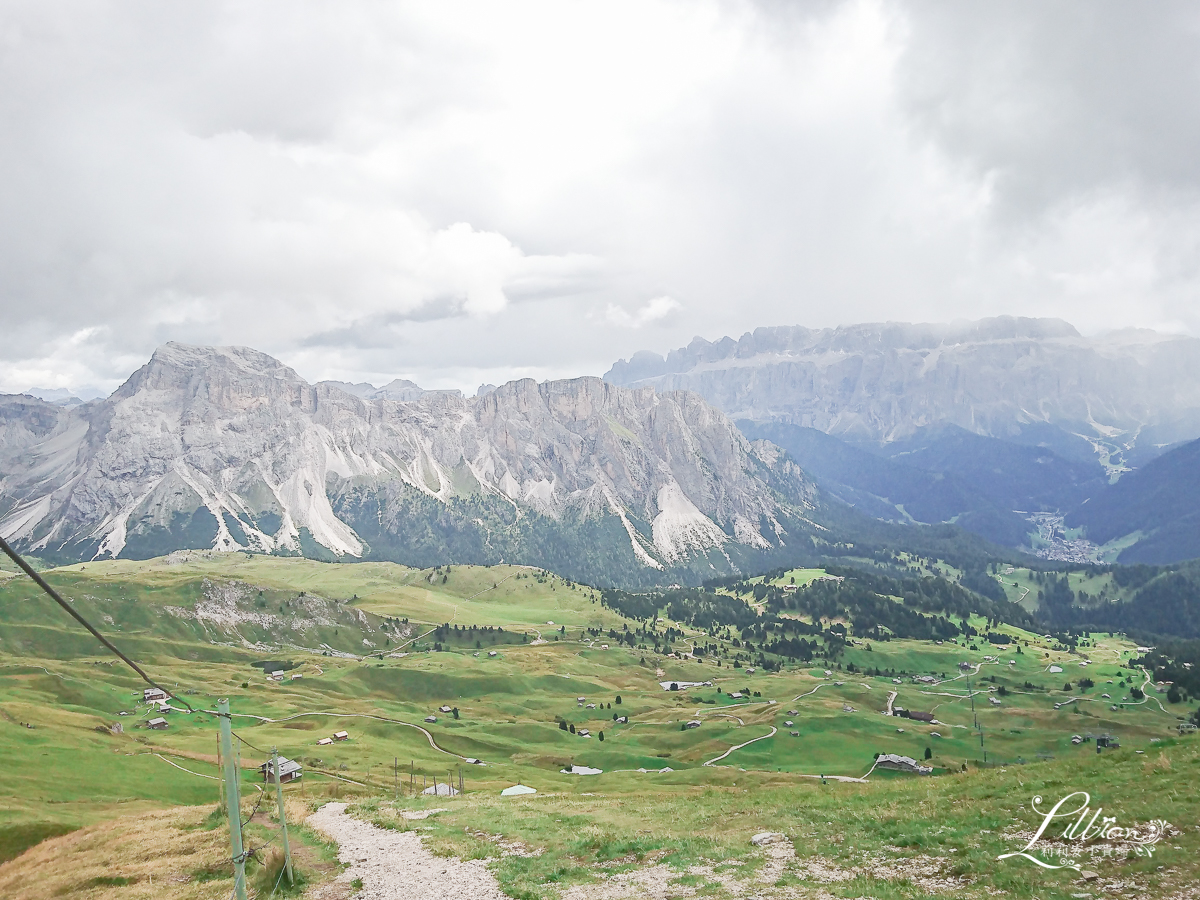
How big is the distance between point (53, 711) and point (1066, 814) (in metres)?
175

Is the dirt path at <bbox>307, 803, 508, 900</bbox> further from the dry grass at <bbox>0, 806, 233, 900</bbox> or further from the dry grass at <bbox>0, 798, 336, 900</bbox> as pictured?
the dry grass at <bbox>0, 806, 233, 900</bbox>

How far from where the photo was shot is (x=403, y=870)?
35.0 m

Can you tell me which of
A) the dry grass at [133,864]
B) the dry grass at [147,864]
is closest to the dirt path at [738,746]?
the dry grass at [147,864]

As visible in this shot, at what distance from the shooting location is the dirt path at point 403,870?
30.9m

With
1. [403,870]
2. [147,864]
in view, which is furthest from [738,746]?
[403,870]

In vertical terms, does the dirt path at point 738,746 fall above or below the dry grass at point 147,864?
below

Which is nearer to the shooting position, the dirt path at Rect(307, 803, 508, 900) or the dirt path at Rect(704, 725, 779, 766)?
the dirt path at Rect(307, 803, 508, 900)

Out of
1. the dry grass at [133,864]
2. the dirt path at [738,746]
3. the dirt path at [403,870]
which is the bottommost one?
the dirt path at [738,746]

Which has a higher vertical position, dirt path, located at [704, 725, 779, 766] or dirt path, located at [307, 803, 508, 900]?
dirt path, located at [307, 803, 508, 900]

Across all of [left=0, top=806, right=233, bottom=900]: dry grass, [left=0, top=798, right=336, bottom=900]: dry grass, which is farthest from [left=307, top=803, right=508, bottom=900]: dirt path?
[left=0, top=806, right=233, bottom=900]: dry grass

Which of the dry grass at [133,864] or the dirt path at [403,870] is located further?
the dry grass at [133,864]

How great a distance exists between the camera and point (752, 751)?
16188cm

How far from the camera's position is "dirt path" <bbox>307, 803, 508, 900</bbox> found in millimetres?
30938

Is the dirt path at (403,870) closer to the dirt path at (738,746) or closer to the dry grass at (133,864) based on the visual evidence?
the dry grass at (133,864)
